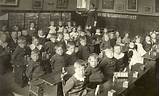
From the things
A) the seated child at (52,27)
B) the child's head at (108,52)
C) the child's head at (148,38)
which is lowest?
the child's head at (108,52)

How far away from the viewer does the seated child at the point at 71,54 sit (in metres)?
1.90

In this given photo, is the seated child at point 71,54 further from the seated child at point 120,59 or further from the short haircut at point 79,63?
the seated child at point 120,59

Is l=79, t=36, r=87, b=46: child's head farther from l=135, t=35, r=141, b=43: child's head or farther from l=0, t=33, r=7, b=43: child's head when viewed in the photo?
l=0, t=33, r=7, b=43: child's head

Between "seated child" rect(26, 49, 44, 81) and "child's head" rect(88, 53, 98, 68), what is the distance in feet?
0.94

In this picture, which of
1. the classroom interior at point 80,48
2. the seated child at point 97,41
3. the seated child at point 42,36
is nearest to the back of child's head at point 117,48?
the classroom interior at point 80,48

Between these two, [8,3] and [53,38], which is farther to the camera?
[53,38]

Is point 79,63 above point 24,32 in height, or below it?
below

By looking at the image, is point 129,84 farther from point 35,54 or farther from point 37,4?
point 37,4

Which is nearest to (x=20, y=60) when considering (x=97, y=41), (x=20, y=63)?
(x=20, y=63)

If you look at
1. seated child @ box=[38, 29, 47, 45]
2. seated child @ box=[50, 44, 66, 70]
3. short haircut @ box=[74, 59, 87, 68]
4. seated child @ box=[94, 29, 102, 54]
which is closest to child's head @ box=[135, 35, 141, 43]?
seated child @ box=[94, 29, 102, 54]

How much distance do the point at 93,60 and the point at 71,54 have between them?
0.45ft

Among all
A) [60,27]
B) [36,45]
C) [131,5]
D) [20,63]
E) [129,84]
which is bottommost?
[129,84]

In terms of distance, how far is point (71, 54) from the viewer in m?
1.94

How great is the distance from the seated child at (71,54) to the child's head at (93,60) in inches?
3.5
